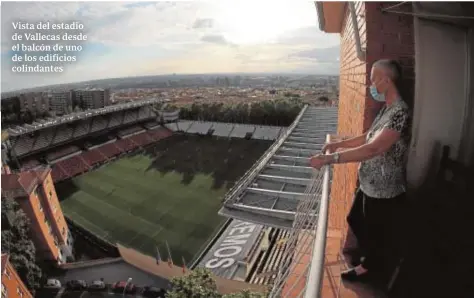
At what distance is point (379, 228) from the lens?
1.28 m

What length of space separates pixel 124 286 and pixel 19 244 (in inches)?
104

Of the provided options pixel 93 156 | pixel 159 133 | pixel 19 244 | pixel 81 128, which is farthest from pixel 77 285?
pixel 159 133

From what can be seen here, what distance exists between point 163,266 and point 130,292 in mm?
989

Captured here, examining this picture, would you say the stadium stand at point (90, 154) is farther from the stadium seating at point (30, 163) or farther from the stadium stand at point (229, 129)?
the stadium stand at point (229, 129)

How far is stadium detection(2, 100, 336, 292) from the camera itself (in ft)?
15.2

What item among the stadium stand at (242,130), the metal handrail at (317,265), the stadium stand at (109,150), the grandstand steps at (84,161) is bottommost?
the grandstand steps at (84,161)

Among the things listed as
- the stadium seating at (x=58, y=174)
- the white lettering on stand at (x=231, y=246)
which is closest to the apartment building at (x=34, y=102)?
the stadium seating at (x=58, y=174)

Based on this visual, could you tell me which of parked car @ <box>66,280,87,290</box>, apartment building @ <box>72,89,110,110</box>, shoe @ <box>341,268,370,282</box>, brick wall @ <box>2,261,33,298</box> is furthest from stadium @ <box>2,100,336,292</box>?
apartment building @ <box>72,89,110,110</box>

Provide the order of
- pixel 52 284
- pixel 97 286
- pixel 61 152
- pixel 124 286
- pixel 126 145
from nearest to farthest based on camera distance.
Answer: pixel 124 286 < pixel 97 286 < pixel 52 284 < pixel 61 152 < pixel 126 145

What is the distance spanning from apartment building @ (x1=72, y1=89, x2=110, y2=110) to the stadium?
7757 millimetres

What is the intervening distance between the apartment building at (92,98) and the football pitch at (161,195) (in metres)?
13.1

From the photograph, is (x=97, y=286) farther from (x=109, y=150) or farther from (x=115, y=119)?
(x=115, y=119)

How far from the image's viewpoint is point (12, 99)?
2488 cm

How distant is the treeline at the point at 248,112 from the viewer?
83.1 feet
